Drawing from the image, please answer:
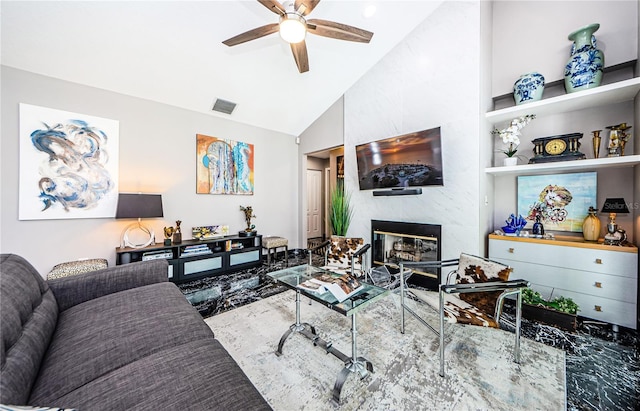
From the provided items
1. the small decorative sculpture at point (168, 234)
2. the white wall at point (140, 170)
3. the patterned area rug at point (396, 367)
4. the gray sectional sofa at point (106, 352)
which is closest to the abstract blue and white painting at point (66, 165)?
the white wall at point (140, 170)

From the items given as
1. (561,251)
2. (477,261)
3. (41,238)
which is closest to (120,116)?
(41,238)

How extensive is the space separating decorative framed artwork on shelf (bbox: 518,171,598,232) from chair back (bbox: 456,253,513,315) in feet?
5.40

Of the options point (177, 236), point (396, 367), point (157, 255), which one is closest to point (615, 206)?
point (396, 367)

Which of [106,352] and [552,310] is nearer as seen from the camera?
[106,352]

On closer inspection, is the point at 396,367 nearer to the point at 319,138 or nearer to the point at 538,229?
the point at 538,229

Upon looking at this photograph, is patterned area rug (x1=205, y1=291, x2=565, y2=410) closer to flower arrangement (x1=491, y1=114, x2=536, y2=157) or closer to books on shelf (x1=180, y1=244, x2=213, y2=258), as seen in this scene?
books on shelf (x1=180, y1=244, x2=213, y2=258)

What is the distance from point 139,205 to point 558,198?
5.46 m

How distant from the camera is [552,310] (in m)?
2.37

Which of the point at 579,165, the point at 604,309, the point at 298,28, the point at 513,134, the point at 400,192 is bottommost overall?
the point at 604,309

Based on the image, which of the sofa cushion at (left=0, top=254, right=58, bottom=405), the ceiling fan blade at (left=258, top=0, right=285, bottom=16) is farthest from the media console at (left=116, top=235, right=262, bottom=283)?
the ceiling fan blade at (left=258, top=0, right=285, bottom=16)

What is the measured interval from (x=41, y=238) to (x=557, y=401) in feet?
17.4

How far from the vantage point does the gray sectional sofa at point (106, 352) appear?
0.94 meters

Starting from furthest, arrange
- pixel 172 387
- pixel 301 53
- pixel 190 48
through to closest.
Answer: pixel 190 48, pixel 301 53, pixel 172 387

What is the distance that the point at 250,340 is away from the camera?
2.14 meters
